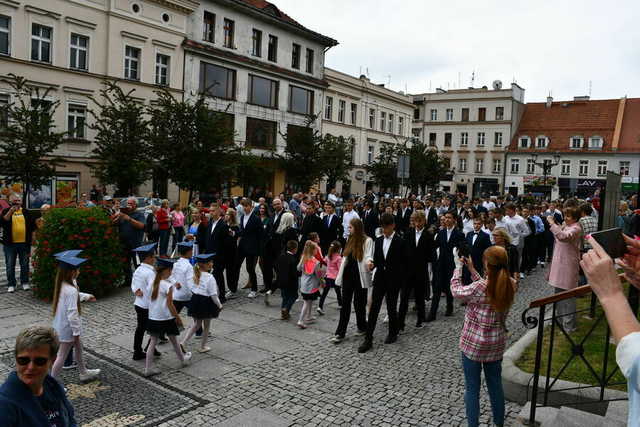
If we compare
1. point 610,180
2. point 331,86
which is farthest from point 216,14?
point 610,180

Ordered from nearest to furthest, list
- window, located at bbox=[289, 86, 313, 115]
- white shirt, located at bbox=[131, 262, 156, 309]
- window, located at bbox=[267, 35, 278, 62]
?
white shirt, located at bbox=[131, 262, 156, 309], window, located at bbox=[267, 35, 278, 62], window, located at bbox=[289, 86, 313, 115]

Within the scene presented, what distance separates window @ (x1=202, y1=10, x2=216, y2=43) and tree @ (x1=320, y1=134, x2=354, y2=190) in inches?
386

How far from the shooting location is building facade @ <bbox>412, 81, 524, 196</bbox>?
5953 cm

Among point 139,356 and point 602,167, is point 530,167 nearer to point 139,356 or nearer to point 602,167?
point 602,167

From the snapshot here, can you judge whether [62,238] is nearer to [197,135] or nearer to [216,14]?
[197,135]

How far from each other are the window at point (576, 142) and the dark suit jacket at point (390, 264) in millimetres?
55545

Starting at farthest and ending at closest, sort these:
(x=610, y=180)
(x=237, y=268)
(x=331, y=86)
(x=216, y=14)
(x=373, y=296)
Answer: (x=331, y=86) < (x=216, y=14) < (x=237, y=268) < (x=610, y=180) < (x=373, y=296)

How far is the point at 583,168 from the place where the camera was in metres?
54.8

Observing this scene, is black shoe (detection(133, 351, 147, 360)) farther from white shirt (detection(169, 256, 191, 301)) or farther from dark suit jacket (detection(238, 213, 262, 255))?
dark suit jacket (detection(238, 213, 262, 255))

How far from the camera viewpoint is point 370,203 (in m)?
17.4

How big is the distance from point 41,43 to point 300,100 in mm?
19028

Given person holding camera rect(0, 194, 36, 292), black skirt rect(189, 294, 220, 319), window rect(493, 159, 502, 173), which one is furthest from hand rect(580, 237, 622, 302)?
window rect(493, 159, 502, 173)

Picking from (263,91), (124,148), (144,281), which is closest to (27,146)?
(124,148)

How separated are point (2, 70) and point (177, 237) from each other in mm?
14846
